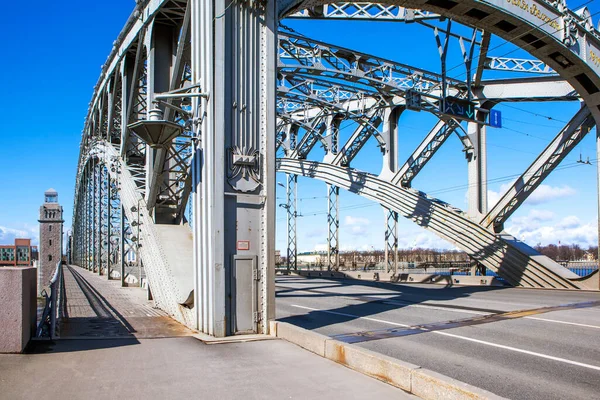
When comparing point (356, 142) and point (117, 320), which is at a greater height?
point (356, 142)

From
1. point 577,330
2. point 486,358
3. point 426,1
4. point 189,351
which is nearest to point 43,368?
point 189,351

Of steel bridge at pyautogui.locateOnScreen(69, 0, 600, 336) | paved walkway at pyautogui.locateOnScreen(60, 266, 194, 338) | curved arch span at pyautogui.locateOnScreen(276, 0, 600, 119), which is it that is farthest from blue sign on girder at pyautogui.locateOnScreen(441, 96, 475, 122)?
paved walkway at pyautogui.locateOnScreen(60, 266, 194, 338)

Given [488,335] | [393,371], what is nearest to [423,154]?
[488,335]

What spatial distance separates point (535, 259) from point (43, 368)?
2179 cm

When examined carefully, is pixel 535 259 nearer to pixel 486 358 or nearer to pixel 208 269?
pixel 486 358

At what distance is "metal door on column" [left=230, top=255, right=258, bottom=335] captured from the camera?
30.0 ft

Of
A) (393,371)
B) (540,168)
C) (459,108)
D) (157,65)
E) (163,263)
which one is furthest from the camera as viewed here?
(540,168)

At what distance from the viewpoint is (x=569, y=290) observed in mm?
21141

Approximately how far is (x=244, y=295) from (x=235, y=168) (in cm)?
240

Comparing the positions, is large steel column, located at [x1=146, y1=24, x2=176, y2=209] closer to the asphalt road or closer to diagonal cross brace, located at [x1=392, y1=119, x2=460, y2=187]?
the asphalt road

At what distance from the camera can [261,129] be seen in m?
9.81

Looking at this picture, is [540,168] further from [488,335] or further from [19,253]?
[19,253]

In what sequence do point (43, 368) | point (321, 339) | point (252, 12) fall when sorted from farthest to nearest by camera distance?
point (252, 12) < point (321, 339) < point (43, 368)

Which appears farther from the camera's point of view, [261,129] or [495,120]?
[495,120]
